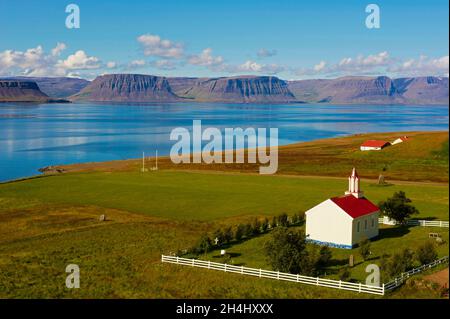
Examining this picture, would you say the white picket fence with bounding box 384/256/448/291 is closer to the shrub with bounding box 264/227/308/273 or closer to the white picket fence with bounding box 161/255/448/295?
the white picket fence with bounding box 161/255/448/295

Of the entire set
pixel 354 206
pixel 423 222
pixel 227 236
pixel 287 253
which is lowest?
pixel 227 236

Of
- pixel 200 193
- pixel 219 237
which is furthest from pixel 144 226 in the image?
pixel 200 193

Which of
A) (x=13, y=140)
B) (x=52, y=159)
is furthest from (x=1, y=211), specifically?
(x=13, y=140)

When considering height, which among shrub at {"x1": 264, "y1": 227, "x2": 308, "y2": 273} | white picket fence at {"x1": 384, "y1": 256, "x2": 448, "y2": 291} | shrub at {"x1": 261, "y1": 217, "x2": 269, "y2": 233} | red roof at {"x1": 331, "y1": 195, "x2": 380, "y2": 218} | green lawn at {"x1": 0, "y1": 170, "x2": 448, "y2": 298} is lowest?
green lawn at {"x1": 0, "y1": 170, "x2": 448, "y2": 298}

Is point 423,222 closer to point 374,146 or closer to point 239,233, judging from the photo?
point 239,233

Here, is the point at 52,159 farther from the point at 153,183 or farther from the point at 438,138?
the point at 438,138

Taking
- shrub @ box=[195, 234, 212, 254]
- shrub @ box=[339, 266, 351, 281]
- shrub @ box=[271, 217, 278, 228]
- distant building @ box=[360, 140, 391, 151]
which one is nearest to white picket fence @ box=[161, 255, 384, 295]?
shrub @ box=[339, 266, 351, 281]
